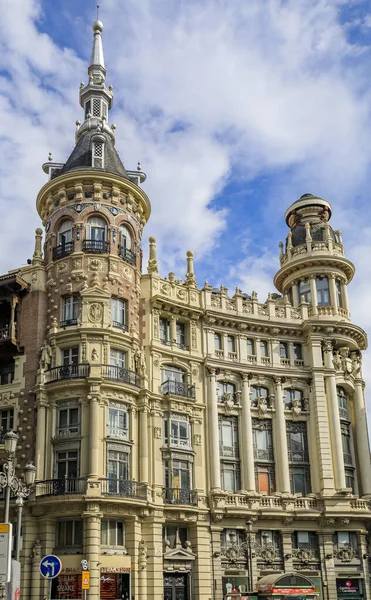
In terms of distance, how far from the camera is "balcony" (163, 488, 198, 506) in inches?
1786

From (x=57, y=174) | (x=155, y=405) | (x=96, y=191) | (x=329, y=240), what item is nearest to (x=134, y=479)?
(x=155, y=405)

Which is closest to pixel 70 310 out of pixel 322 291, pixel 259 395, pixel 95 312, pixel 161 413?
pixel 95 312

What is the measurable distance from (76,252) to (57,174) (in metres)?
7.94

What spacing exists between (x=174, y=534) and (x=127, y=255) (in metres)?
18.2

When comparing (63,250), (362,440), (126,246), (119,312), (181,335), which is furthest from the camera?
(362,440)

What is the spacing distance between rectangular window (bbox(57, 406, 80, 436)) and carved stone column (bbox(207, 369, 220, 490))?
33.4 ft

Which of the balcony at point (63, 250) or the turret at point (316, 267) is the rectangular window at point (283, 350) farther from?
the balcony at point (63, 250)

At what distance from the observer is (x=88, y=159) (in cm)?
5128

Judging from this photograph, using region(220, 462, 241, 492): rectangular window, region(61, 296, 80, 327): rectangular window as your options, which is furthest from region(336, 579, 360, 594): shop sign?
region(61, 296, 80, 327): rectangular window

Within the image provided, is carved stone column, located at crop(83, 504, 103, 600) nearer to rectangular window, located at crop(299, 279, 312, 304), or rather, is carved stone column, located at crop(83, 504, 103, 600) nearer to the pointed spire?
rectangular window, located at crop(299, 279, 312, 304)

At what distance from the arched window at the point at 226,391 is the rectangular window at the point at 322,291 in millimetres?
10915

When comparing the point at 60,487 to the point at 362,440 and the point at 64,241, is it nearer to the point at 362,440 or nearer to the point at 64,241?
the point at 64,241

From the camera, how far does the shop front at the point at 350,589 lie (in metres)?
49.1

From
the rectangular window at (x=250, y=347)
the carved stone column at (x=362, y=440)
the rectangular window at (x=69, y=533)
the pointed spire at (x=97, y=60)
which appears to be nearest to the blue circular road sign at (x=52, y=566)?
the rectangular window at (x=69, y=533)
